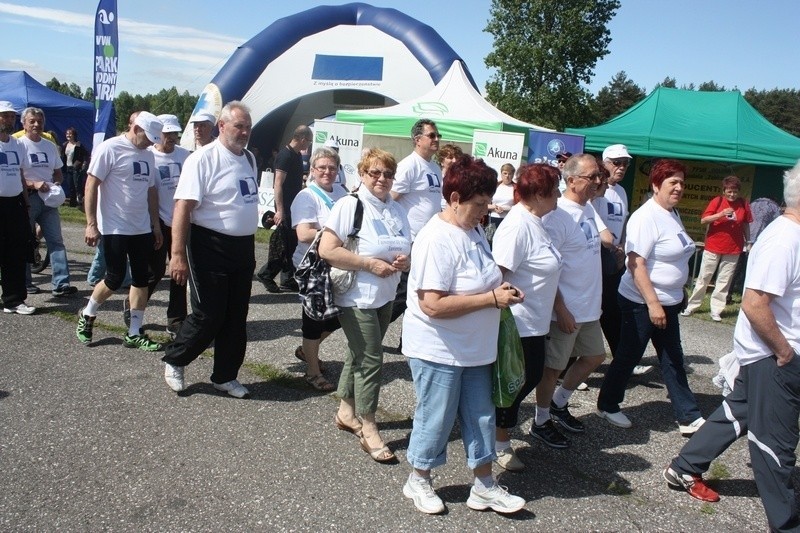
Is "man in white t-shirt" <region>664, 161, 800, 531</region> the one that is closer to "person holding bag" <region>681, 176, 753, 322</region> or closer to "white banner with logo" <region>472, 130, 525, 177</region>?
"person holding bag" <region>681, 176, 753, 322</region>

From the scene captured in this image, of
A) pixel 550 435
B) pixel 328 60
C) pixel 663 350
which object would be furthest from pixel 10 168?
pixel 328 60

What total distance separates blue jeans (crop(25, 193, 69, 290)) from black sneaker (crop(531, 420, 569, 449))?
524 cm

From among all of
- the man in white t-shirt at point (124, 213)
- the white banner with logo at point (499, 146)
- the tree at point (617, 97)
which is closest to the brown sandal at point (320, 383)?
the man in white t-shirt at point (124, 213)

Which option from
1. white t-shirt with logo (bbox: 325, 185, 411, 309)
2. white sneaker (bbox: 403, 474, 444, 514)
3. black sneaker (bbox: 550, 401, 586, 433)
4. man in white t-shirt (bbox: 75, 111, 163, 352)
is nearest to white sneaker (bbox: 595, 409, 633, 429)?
black sneaker (bbox: 550, 401, 586, 433)

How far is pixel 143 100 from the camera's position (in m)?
73.1

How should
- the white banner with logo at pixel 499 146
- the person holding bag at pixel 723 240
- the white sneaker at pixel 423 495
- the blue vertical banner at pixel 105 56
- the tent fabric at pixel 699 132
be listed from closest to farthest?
the white sneaker at pixel 423 495
the person holding bag at pixel 723 240
the white banner with logo at pixel 499 146
the tent fabric at pixel 699 132
the blue vertical banner at pixel 105 56

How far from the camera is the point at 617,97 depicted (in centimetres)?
6625

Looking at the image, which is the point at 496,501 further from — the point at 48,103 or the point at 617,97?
the point at 617,97

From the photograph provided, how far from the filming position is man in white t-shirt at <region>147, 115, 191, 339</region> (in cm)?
586

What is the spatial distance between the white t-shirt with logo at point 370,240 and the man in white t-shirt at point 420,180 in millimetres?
1658

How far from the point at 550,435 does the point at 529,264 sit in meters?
1.24

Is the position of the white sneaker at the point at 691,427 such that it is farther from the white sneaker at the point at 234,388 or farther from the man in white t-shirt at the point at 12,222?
the man in white t-shirt at the point at 12,222

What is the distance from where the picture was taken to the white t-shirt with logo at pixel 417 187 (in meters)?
5.48

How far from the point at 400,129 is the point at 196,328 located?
31.9 feet
